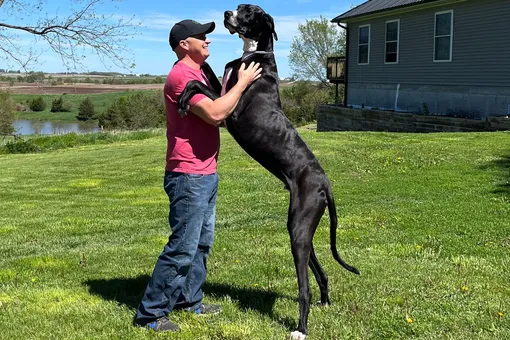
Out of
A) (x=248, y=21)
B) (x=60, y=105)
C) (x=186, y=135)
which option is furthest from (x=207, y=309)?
(x=60, y=105)

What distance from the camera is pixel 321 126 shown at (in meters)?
29.3

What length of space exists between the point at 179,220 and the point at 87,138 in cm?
2485

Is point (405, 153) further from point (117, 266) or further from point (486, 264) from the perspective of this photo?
point (117, 266)

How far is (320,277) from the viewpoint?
4.14 metres

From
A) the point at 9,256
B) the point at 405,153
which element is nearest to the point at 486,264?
the point at 9,256

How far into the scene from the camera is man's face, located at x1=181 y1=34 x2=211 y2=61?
3.59 meters

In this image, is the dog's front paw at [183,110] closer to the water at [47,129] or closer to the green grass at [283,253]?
the green grass at [283,253]

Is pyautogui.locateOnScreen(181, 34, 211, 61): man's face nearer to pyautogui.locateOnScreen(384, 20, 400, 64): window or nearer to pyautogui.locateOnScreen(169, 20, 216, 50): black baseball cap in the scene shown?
pyautogui.locateOnScreen(169, 20, 216, 50): black baseball cap

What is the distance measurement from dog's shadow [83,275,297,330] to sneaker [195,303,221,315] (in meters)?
0.21

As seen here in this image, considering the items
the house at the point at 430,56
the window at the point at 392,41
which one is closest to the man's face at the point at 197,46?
the house at the point at 430,56

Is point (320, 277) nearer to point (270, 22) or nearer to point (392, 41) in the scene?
point (270, 22)

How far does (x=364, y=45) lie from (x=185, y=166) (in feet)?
77.9

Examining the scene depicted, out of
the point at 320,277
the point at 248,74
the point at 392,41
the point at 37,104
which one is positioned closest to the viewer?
the point at 248,74

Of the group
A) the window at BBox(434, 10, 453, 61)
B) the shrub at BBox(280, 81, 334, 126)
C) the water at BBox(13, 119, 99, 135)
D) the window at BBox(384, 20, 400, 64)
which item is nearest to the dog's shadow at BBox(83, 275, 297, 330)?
the window at BBox(434, 10, 453, 61)
